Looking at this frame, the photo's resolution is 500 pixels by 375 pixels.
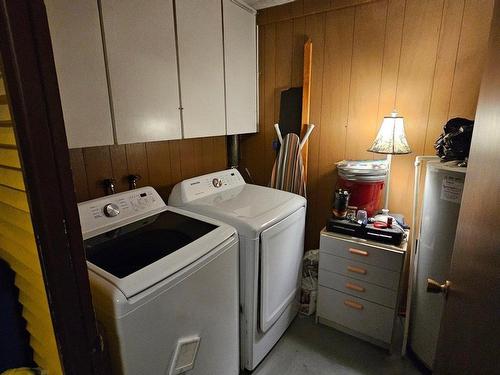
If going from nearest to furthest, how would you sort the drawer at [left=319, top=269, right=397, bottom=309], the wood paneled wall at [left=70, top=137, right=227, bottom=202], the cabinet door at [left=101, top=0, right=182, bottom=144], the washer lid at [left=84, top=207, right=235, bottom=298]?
the washer lid at [left=84, top=207, right=235, bottom=298]
the cabinet door at [left=101, top=0, right=182, bottom=144]
the wood paneled wall at [left=70, top=137, right=227, bottom=202]
the drawer at [left=319, top=269, right=397, bottom=309]

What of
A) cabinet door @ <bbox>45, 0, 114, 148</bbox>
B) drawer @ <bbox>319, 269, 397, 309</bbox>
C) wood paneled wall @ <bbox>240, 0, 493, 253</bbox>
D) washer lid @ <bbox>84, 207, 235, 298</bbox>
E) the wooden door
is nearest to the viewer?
the wooden door

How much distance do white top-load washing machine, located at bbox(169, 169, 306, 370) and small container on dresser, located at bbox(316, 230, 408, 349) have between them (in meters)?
0.22

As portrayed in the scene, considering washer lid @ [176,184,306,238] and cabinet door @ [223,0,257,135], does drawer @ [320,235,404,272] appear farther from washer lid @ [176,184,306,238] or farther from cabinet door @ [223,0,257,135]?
cabinet door @ [223,0,257,135]

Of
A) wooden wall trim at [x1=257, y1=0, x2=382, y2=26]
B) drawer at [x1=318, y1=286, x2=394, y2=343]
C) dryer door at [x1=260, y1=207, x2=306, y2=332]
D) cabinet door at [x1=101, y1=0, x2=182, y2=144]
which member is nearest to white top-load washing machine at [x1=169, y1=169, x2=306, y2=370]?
dryer door at [x1=260, y1=207, x2=306, y2=332]

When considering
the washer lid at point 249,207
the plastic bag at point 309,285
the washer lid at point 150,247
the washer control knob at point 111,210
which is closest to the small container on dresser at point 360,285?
the plastic bag at point 309,285

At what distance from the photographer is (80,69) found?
1207mm

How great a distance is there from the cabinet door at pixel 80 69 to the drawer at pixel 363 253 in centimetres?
155

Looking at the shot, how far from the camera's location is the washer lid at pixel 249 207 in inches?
59.0

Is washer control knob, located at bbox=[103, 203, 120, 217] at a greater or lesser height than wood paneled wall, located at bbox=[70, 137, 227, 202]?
lesser

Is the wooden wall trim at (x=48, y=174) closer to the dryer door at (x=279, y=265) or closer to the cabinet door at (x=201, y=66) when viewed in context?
the dryer door at (x=279, y=265)

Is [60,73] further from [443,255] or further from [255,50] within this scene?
[443,255]

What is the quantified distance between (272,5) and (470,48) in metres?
1.41

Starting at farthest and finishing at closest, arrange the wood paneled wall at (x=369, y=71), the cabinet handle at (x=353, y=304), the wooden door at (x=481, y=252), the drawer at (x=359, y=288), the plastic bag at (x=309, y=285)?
the plastic bag at (x=309, y=285) < the cabinet handle at (x=353, y=304) < the drawer at (x=359, y=288) < the wood paneled wall at (x=369, y=71) < the wooden door at (x=481, y=252)

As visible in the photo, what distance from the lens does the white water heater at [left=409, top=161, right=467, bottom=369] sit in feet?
4.78
